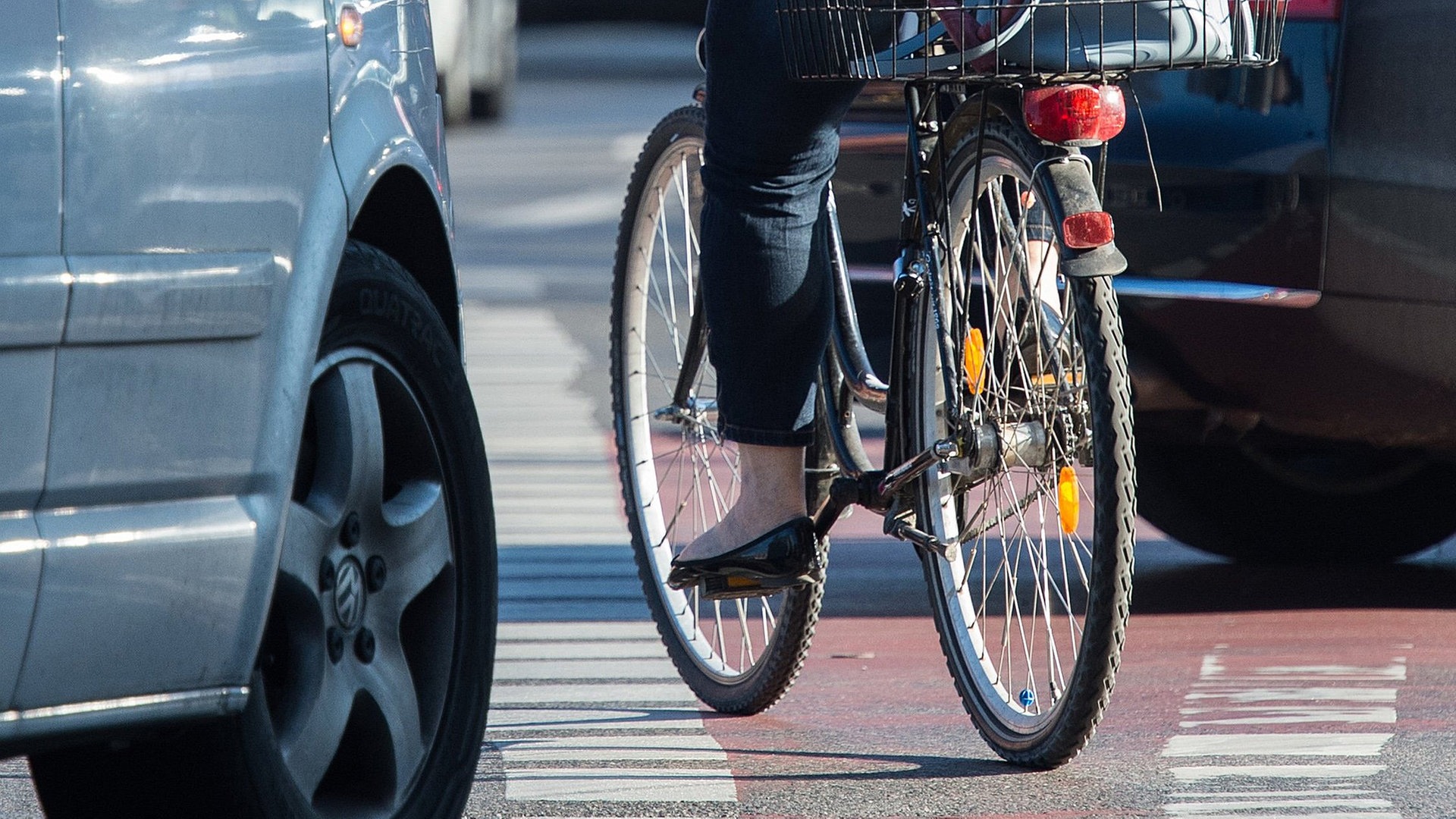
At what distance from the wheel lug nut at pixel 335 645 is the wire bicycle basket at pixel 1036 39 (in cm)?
95

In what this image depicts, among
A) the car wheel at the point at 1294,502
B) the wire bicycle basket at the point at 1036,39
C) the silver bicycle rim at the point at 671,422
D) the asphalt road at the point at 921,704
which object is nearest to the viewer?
the wire bicycle basket at the point at 1036,39

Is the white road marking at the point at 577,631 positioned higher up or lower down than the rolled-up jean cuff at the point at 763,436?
lower down

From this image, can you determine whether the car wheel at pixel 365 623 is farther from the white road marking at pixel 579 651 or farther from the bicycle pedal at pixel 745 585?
the white road marking at pixel 579 651

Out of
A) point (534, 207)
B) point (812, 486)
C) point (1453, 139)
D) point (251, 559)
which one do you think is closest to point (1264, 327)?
point (1453, 139)

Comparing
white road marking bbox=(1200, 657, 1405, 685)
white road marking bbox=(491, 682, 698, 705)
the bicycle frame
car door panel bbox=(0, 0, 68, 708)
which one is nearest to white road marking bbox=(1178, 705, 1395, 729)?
white road marking bbox=(1200, 657, 1405, 685)

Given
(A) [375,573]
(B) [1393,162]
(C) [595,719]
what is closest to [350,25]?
(A) [375,573]

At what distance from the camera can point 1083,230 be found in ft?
9.88

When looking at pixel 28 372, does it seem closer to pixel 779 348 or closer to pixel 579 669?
pixel 779 348

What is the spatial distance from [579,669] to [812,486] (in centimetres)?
72

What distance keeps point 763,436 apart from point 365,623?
89 centimetres

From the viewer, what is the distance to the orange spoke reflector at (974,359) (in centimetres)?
332

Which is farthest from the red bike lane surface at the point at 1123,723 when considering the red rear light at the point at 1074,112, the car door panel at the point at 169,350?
the car door panel at the point at 169,350

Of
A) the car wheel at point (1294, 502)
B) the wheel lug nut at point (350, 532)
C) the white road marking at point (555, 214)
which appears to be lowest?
the white road marking at point (555, 214)

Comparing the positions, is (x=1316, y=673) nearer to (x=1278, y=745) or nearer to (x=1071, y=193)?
(x=1278, y=745)
